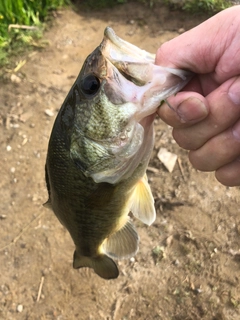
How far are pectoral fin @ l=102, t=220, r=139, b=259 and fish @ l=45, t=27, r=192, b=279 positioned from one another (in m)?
0.19

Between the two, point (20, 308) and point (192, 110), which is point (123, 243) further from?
point (20, 308)

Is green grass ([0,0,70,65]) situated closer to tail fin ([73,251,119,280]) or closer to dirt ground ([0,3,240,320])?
dirt ground ([0,3,240,320])

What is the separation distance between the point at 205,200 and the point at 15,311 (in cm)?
153

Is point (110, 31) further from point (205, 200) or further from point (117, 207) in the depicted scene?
point (205, 200)

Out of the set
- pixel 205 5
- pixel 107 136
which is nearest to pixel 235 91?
pixel 107 136

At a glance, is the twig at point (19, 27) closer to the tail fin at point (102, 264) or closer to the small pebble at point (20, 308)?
the small pebble at point (20, 308)

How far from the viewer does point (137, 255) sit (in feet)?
9.14

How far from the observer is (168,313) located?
2.52 meters

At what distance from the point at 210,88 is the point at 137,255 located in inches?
62.1

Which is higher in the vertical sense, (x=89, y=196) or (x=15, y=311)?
(x=89, y=196)

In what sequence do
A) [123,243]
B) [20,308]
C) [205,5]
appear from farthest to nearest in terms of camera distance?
[205,5] → [20,308] → [123,243]

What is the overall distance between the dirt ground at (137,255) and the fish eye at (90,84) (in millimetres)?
1628

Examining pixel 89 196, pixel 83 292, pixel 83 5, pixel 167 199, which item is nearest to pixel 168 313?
pixel 83 292

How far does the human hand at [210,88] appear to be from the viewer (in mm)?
1367
